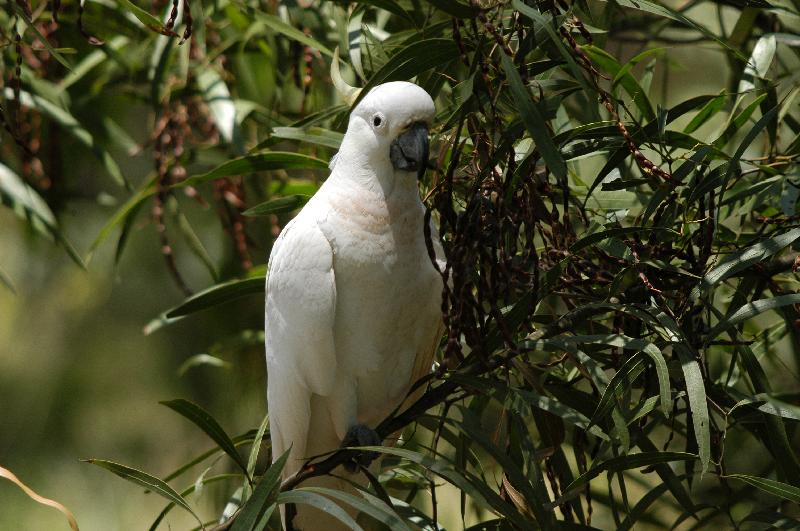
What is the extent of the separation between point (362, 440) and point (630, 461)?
1.37 feet

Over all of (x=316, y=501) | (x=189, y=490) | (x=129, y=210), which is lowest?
(x=189, y=490)

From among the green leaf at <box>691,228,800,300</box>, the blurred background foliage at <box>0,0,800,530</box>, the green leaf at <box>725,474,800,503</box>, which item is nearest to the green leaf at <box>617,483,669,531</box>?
the blurred background foliage at <box>0,0,800,530</box>

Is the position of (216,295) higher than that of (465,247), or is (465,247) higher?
(465,247)

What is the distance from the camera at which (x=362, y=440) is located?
1.26m

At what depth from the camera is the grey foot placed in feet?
4.05

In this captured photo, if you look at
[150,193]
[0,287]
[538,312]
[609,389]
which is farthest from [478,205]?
[0,287]

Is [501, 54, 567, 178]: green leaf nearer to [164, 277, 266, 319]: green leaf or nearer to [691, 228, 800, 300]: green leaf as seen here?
[691, 228, 800, 300]: green leaf

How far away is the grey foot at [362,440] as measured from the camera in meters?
1.23

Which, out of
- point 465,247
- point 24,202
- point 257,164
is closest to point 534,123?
point 465,247

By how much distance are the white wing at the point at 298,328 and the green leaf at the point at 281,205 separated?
0.19ft

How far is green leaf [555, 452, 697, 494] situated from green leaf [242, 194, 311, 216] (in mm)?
615

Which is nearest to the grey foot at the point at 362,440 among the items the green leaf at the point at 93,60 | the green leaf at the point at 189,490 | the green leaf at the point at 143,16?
the green leaf at the point at 189,490

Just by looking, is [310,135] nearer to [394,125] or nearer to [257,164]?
[257,164]

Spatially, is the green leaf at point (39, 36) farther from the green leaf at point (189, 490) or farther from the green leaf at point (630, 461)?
the green leaf at point (630, 461)
